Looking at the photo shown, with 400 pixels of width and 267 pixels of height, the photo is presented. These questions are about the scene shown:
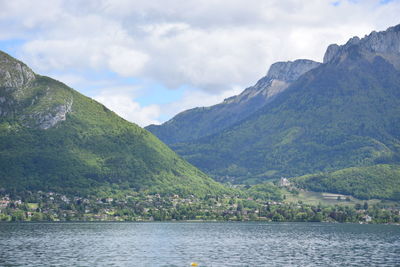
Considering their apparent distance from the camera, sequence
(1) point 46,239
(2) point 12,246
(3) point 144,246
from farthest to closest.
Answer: (1) point 46,239
(3) point 144,246
(2) point 12,246

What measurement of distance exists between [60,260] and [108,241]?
55.0m

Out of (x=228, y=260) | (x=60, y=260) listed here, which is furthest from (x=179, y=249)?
(x=60, y=260)

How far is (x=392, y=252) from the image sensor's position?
155 meters

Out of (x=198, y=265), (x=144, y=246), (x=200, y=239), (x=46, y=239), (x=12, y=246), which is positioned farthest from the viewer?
(x=200, y=239)

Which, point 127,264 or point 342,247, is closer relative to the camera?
point 127,264

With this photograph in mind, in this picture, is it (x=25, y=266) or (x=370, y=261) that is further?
(x=370, y=261)

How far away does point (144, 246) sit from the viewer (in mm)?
167000

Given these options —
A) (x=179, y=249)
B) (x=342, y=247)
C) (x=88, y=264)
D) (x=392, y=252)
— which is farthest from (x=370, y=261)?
(x=88, y=264)

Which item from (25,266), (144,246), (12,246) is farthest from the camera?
(144,246)

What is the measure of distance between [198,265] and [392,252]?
197ft

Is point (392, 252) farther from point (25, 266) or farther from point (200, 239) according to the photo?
point (25, 266)

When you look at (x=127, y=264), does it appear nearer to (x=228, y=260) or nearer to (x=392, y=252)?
(x=228, y=260)

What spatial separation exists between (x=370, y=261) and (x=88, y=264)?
6367 centimetres

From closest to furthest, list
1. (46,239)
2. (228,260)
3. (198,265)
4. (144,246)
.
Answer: (198,265), (228,260), (144,246), (46,239)
